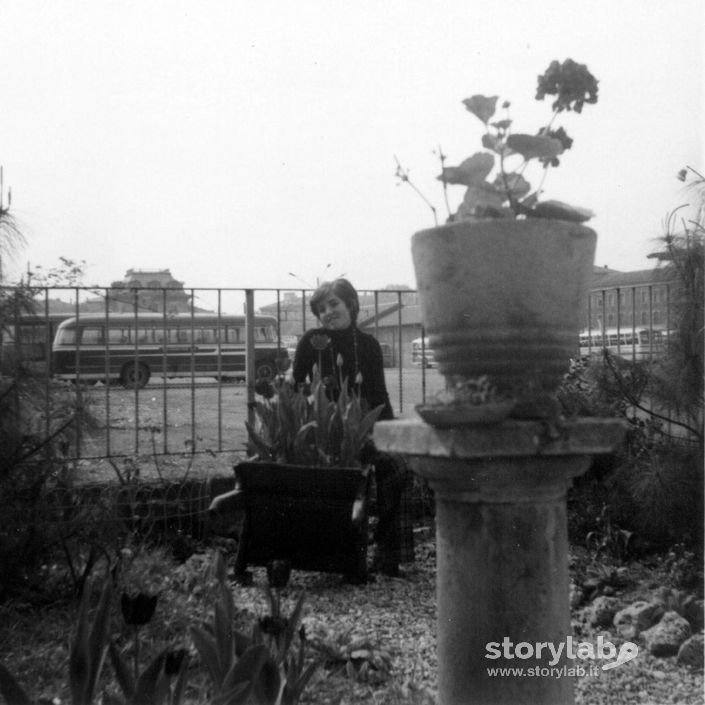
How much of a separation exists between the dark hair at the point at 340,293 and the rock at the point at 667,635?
72.0 inches

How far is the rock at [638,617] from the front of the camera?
2959 mm

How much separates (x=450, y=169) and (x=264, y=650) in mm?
1018

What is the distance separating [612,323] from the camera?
5.03m

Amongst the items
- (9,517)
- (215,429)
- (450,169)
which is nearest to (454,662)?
(450,169)

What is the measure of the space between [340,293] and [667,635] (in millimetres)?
1933

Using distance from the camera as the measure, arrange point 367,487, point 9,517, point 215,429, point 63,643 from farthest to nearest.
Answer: point 215,429
point 367,487
point 9,517
point 63,643

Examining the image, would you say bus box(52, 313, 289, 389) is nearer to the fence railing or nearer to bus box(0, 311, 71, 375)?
the fence railing

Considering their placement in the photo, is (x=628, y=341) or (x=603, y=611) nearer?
(x=603, y=611)

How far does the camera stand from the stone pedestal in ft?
5.33

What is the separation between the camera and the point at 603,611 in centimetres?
309

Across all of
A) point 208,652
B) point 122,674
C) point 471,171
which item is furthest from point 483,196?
point 122,674

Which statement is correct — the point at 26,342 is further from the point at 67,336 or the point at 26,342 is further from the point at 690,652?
the point at 67,336

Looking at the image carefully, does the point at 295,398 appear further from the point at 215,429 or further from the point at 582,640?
the point at 215,429

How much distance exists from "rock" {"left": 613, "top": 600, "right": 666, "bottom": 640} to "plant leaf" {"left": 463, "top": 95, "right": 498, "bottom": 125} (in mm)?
2026
